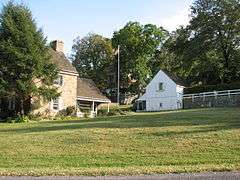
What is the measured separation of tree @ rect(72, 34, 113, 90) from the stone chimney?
1311 inches

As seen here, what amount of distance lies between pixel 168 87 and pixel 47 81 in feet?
75.0

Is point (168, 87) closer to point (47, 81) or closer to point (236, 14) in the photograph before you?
point (236, 14)

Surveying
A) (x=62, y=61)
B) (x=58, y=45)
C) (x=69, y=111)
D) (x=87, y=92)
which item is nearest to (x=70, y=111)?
(x=69, y=111)

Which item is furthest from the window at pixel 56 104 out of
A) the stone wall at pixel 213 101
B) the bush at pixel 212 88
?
the bush at pixel 212 88

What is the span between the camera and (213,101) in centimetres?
4922

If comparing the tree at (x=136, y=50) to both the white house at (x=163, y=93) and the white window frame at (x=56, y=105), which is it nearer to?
the white house at (x=163, y=93)

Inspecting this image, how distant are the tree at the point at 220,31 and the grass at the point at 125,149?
3869 cm

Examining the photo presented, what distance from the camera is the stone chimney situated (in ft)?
173

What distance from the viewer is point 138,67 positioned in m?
82.8

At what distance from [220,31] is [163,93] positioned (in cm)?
1073

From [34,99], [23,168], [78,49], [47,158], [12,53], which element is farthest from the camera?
[78,49]

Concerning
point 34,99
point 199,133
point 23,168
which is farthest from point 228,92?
point 23,168

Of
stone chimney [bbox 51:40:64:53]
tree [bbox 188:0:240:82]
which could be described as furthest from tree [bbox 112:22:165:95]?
stone chimney [bbox 51:40:64:53]

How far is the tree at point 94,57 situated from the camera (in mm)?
88000
